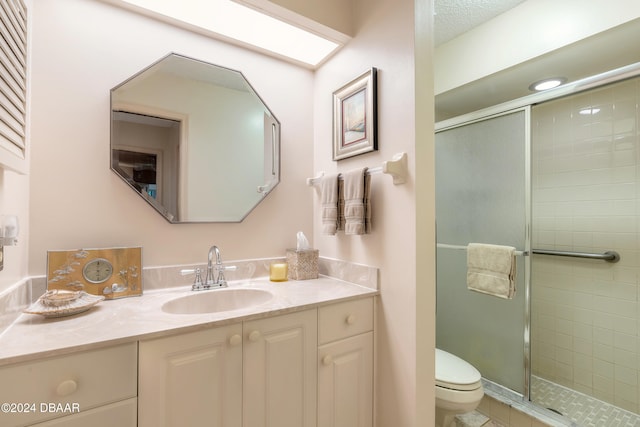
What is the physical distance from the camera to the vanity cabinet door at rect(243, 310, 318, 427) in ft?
3.24

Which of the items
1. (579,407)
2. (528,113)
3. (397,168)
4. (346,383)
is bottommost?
(579,407)

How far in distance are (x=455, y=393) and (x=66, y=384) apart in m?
1.54

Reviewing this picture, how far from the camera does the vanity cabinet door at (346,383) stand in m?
1.15

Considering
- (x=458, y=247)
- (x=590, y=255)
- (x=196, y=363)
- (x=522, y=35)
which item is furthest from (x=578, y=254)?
(x=196, y=363)

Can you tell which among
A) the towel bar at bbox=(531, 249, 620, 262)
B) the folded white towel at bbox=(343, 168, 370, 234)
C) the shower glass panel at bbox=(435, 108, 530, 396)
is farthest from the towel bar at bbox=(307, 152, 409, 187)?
the towel bar at bbox=(531, 249, 620, 262)

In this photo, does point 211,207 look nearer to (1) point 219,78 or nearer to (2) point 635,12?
(1) point 219,78

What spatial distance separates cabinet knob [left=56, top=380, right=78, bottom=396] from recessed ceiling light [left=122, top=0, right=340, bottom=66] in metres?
1.51

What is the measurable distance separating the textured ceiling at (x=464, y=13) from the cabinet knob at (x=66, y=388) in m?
2.33

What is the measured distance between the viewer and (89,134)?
1214 millimetres

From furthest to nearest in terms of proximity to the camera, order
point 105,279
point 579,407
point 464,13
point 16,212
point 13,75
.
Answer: point 579,407 → point 464,13 → point 105,279 → point 16,212 → point 13,75

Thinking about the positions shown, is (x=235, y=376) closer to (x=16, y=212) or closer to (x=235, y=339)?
(x=235, y=339)

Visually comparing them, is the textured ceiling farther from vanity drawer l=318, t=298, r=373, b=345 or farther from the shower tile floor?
the shower tile floor

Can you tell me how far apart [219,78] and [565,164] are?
2.47 m

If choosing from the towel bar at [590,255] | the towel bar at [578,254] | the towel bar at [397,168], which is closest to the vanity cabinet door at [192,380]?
the towel bar at [397,168]
